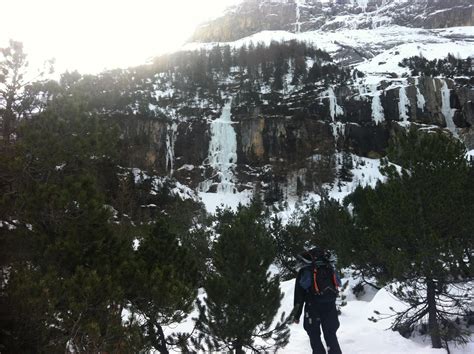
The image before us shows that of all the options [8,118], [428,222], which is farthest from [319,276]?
[8,118]

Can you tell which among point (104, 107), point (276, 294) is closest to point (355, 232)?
point (276, 294)

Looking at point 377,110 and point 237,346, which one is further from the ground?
point 377,110

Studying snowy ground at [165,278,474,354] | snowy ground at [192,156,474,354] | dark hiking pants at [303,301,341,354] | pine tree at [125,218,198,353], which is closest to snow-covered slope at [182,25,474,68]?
snowy ground at [192,156,474,354]

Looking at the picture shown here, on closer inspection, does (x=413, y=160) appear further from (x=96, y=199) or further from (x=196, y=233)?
(x=196, y=233)

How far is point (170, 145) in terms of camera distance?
62.7 m

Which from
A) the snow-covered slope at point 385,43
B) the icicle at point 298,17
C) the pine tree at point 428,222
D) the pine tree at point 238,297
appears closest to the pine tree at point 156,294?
the pine tree at point 238,297

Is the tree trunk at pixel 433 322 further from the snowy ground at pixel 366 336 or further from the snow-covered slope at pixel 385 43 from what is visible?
the snow-covered slope at pixel 385 43

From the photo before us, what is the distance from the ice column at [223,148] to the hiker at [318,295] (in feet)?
184

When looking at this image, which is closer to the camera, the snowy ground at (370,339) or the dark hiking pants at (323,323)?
the dark hiking pants at (323,323)

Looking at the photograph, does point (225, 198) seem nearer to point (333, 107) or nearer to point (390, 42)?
point (333, 107)

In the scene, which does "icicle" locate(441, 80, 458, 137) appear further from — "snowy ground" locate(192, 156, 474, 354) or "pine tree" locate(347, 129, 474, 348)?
"pine tree" locate(347, 129, 474, 348)

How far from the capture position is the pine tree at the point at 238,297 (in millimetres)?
6141

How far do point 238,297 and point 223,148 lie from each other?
191 feet

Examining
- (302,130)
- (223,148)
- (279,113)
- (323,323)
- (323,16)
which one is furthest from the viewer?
(323,16)
